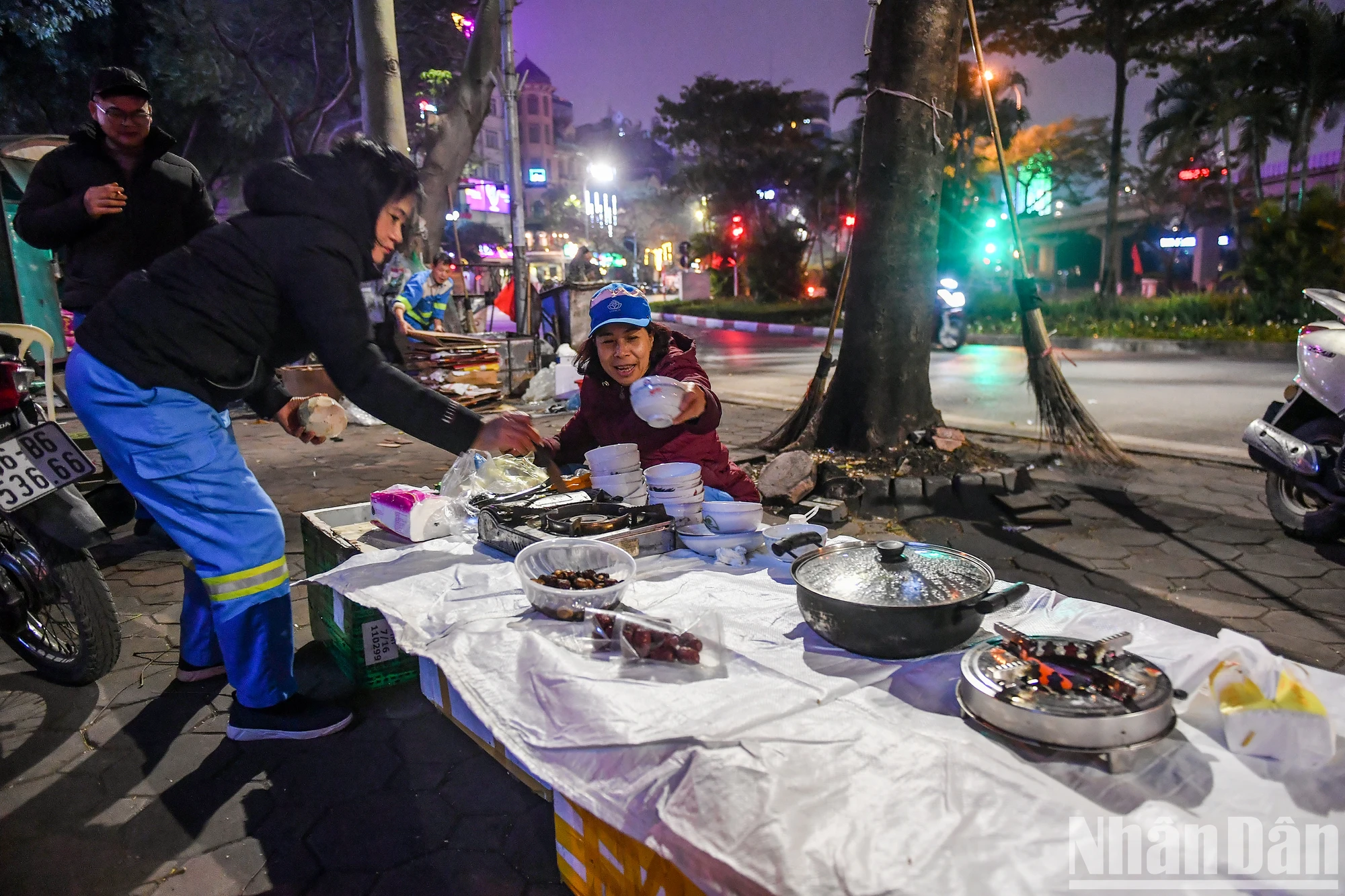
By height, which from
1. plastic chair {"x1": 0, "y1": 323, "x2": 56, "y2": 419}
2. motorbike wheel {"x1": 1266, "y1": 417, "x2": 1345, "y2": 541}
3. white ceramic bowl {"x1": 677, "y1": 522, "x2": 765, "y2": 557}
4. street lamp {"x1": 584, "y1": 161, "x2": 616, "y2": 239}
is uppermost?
street lamp {"x1": 584, "y1": 161, "x2": 616, "y2": 239}

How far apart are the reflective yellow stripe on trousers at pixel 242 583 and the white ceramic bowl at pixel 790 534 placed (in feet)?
5.40

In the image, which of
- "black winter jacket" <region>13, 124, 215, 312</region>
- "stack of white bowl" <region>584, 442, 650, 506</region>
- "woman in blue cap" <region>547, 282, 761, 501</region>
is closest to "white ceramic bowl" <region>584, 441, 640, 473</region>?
"stack of white bowl" <region>584, 442, 650, 506</region>

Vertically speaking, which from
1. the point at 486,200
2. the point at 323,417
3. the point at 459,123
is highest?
the point at 486,200

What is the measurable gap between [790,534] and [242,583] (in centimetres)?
176

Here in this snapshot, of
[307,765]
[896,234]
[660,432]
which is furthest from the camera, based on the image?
[896,234]

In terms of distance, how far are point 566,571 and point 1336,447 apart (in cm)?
474

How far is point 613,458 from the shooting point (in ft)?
9.66

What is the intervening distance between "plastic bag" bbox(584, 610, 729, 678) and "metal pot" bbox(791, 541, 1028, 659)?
8.9 inches

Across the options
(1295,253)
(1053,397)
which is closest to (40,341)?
(1053,397)

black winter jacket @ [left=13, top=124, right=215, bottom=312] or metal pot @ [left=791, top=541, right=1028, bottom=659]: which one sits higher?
black winter jacket @ [left=13, top=124, right=215, bottom=312]

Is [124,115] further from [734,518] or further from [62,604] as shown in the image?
[734,518]

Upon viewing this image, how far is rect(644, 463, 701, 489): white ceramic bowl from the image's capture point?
2.76 metres

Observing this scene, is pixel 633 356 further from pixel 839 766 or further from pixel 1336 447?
pixel 1336 447

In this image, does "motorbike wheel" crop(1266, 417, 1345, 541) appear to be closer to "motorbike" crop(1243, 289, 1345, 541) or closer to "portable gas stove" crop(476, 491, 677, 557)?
"motorbike" crop(1243, 289, 1345, 541)
